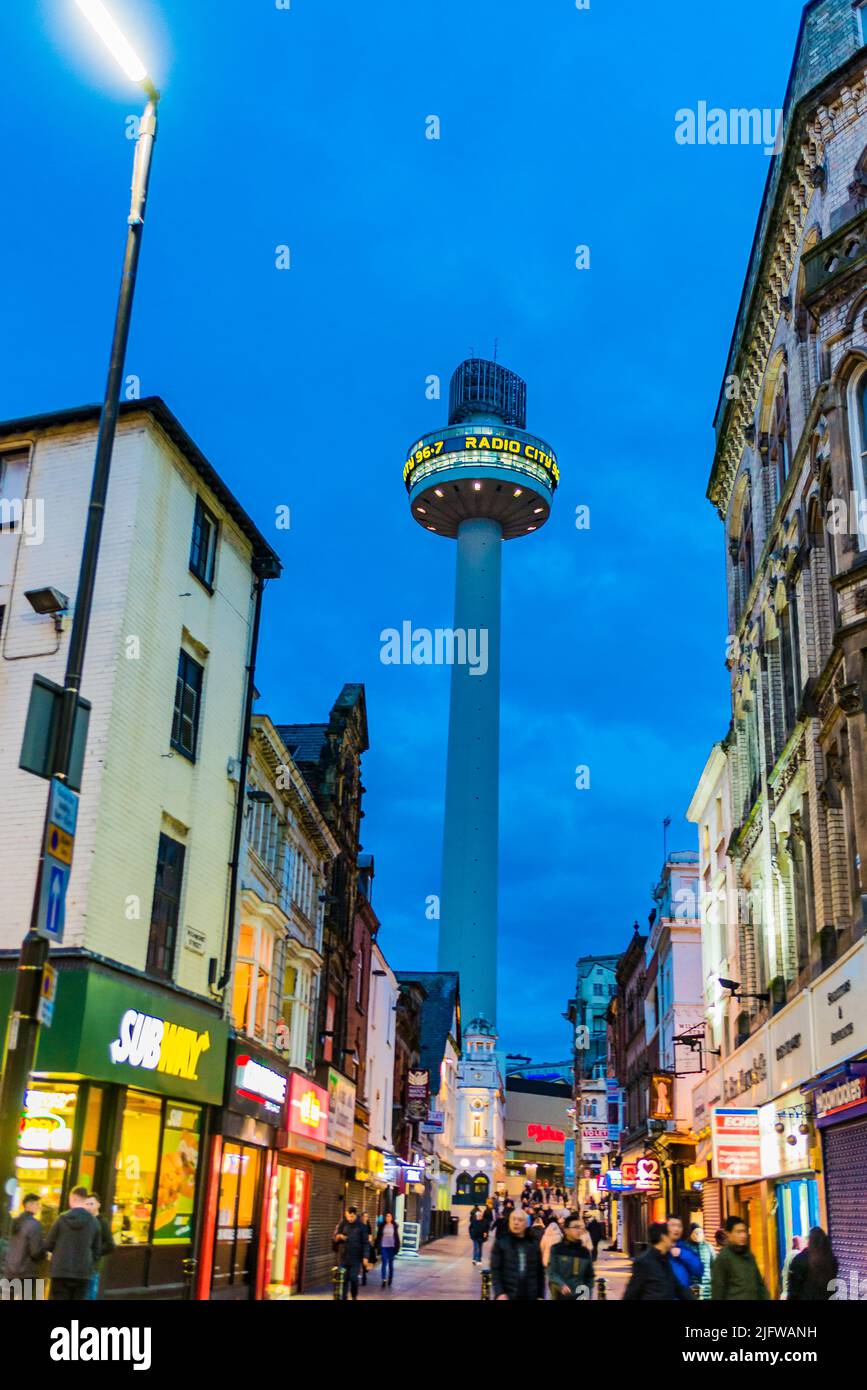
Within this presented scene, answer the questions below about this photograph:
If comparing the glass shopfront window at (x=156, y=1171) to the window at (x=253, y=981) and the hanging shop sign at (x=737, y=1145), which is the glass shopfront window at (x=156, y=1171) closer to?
the window at (x=253, y=981)

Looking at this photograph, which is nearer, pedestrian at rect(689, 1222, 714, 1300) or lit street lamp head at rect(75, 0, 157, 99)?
lit street lamp head at rect(75, 0, 157, 99)

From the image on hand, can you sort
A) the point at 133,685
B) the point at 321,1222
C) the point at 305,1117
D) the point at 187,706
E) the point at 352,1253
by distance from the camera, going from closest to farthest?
the point at 133,685 < the point at 187,706 < the point at 352,1253 < the point at 305,1117 < the point at 321,1222

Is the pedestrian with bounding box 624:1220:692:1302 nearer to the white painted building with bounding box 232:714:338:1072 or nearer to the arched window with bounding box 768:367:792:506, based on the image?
the white painted building with bounding box 232:714:338:1072

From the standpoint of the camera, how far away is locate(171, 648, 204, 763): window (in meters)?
24.1

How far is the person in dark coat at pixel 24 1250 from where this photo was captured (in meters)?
14.3

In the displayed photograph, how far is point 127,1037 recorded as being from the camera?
65.1 feet

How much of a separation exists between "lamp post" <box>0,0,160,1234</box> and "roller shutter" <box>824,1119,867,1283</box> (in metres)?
12.9

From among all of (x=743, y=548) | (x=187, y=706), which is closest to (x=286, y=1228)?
(x=187, y=706)

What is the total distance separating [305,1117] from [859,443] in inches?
814

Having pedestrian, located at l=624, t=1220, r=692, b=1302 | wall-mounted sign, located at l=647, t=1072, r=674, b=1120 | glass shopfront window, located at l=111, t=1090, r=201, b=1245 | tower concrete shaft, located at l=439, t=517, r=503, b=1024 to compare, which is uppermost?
tower concrete shaft, located at l=439, t=517, r=503, b=1024

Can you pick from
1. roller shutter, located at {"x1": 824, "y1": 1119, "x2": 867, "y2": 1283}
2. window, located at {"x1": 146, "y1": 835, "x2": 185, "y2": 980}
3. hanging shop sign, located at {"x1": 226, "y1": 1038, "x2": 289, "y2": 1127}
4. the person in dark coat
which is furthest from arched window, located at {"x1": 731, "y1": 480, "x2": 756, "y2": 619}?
the person in dark coat

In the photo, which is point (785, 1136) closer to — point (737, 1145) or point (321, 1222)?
point (737, 1145)
